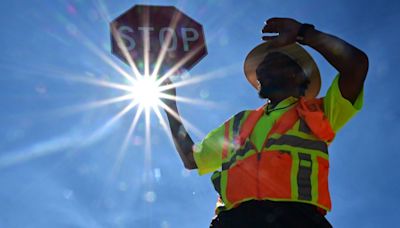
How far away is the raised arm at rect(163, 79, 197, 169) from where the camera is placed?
4.86m

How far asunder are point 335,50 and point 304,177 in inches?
39.0

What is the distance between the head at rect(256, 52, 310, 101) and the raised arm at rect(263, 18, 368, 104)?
0.63m

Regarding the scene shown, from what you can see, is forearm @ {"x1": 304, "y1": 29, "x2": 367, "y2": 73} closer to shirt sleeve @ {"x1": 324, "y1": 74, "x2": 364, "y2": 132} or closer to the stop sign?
shirt sleeve @ {"x1": 324, "y1": 74, "x2": 364, "y2": 132}

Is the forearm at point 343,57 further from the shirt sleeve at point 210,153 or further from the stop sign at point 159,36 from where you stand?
the shirt sleeve at point 210,153

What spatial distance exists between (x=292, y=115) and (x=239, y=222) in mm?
977

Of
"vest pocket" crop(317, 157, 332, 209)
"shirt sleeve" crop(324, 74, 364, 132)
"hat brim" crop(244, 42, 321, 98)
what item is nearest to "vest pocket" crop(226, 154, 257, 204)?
"vest pocket" crop(317, 157, 332, 209)

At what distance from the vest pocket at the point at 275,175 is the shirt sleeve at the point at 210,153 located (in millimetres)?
767

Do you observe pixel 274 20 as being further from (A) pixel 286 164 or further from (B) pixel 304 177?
(B) pixel 304 177

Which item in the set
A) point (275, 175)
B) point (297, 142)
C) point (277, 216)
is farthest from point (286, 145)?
point (277, 216)

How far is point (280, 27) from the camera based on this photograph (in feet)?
13.5

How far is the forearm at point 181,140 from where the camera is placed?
4867 millimetres

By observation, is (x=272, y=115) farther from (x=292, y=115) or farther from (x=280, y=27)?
(x=280, y=27)

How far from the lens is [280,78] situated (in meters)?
4.77

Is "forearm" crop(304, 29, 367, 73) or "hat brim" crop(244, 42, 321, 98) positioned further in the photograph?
"hat brim" crop(244, 42, 321, 98)
